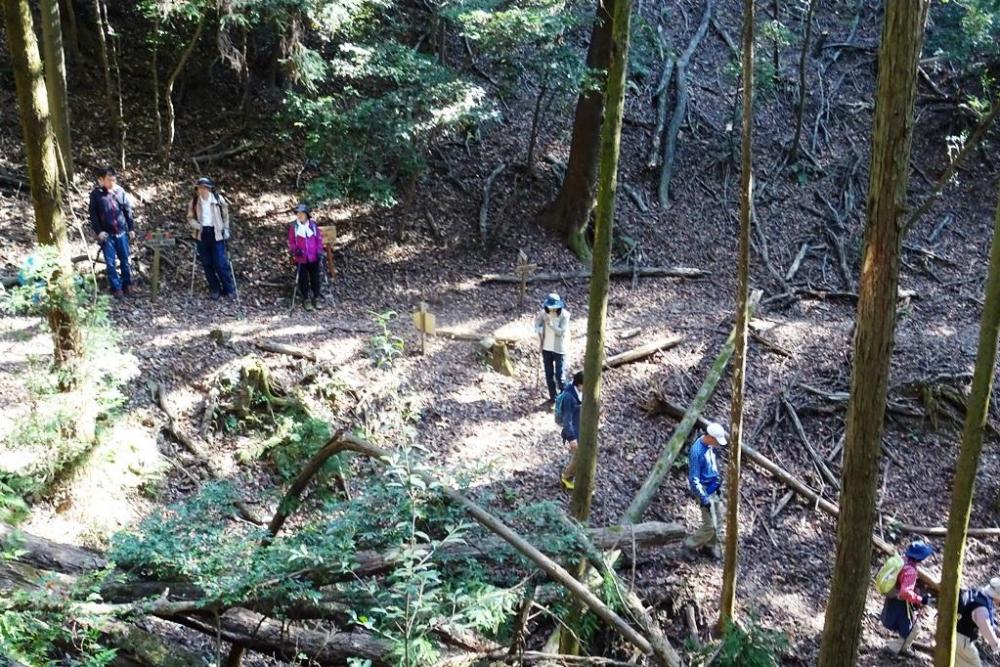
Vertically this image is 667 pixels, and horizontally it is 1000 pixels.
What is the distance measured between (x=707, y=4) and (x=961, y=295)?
37.4 feet

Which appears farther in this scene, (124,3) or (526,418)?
(124,3)

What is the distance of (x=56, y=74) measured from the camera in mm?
13320

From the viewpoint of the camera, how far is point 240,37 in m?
17.6

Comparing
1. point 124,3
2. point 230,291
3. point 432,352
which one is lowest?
point 432,352

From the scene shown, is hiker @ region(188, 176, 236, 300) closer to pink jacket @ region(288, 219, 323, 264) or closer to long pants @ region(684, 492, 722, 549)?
pink jacket @ region(288, 219, 323, 264)

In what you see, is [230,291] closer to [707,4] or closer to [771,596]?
[771,596]

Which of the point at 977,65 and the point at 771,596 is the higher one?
the point at 977,65

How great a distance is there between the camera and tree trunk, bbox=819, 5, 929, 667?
470cm

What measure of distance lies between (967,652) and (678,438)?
14.2ft

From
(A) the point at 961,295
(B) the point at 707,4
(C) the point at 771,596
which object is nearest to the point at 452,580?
(C) the point at 771,596

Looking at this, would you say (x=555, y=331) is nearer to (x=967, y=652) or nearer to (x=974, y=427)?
(x=974, y=427)

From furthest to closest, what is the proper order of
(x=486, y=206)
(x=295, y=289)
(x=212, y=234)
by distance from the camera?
(x=486, y=206), (x=295, y=289), (x=212, y=234)

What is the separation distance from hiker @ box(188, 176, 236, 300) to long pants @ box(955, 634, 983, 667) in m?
11.5

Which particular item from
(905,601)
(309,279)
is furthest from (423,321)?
(905,601)
